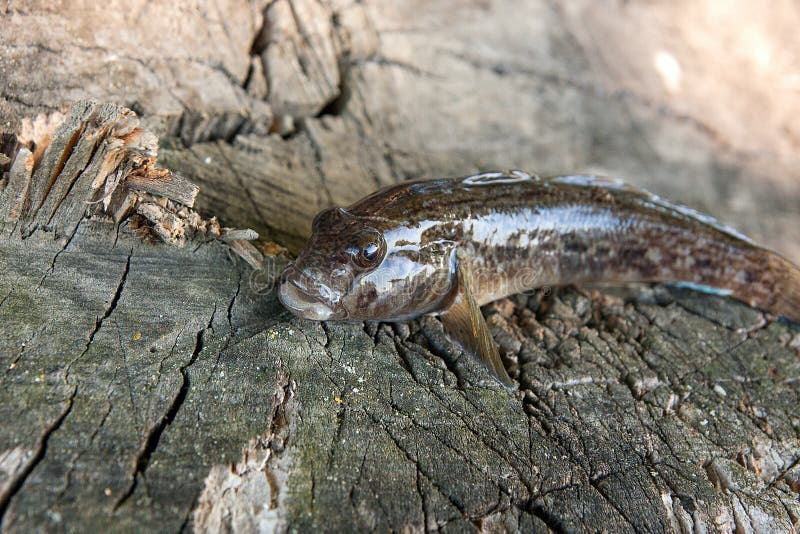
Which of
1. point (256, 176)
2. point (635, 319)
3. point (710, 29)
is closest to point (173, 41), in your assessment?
point (256, 176)

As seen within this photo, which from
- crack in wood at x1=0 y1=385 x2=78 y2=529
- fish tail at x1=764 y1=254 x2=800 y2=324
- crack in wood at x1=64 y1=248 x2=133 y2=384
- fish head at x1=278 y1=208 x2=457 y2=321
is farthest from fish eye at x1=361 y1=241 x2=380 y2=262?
fish tail at x1=764 y1=254 x2=800 y2=324

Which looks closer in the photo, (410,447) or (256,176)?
(410,447)

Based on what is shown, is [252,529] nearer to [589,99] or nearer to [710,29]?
[589,99]

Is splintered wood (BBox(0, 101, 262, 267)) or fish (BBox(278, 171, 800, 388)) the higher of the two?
splintered wood (BBox(0, 101, 262, 267))

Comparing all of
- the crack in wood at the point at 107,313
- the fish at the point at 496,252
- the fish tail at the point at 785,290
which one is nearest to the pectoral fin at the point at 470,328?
the fish at the point at 496,252

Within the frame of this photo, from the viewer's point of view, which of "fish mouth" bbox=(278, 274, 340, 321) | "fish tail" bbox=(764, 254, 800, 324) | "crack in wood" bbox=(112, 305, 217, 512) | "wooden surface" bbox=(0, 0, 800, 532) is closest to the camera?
"crack in wood" bbox=(112, 305, 217, 512)

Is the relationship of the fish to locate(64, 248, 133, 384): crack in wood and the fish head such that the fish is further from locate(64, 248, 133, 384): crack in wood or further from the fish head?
locate(64, 248, 133, 384): crack in wood

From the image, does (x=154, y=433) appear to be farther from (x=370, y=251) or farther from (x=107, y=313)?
(x=370, y=251)

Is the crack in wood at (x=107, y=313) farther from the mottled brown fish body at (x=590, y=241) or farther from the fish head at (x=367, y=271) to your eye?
the mottled brown fish body at (x=590, y=241)
